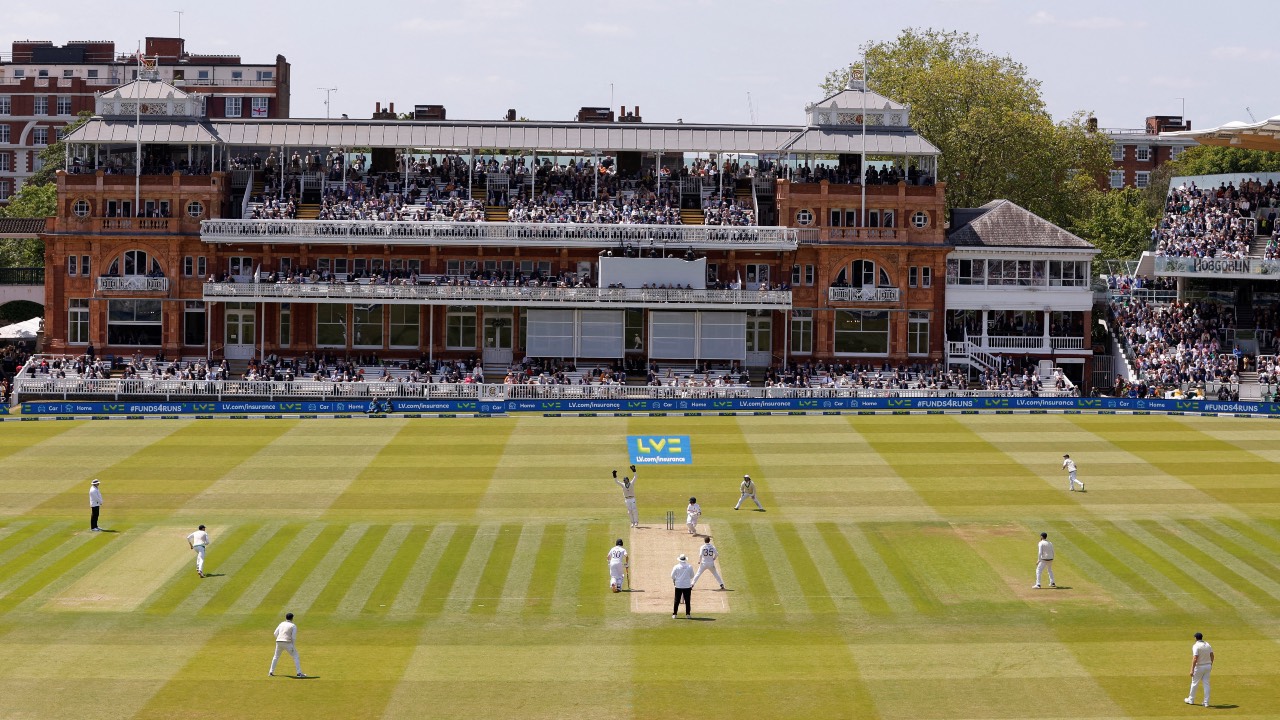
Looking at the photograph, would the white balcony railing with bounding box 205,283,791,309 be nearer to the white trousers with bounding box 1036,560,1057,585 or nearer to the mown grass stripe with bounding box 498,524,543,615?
the mown grass stripe with bounding box 498,524,543,615

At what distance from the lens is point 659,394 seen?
234ft

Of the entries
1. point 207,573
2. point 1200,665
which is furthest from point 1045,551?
point 207,573

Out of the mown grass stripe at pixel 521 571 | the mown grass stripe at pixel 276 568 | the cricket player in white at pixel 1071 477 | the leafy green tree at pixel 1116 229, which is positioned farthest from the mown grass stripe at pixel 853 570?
the leafy green tree at pixel 1116 229

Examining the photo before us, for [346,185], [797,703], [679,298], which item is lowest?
[797,703]

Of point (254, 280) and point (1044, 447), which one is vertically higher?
point (254, 280)

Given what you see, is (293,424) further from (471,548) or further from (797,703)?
(797,703)

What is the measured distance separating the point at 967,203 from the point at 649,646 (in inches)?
2567

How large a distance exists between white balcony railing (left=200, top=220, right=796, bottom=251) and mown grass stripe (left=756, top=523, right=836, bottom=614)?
32.1 meters

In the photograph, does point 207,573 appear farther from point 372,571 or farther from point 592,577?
point 592,577

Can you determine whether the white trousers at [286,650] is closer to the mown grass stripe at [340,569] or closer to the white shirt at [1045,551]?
the mown grass stripe at [340,569]

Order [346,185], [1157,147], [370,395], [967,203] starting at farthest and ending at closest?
[1157,147]
[967,203]
[346,185]
[370,395]

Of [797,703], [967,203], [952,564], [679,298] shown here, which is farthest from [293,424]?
[967,203]

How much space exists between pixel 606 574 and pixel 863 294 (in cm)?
3997

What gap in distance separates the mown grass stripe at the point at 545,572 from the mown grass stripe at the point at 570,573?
10 centimetres
